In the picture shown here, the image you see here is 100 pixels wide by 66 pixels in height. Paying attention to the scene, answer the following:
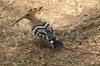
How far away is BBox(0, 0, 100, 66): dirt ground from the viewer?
5086 millimetres

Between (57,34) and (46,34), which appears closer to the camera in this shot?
(46,34)

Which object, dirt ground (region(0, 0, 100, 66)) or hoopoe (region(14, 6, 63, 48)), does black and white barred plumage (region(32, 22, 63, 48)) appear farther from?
dirt ground (region(0, 0, 100, 66))

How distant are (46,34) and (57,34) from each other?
939 millimetres

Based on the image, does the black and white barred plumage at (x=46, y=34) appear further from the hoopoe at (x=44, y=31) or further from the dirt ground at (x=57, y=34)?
the dirt ground at (x=57, y=34)

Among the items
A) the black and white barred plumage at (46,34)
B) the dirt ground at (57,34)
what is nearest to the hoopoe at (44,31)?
the black and white barred plumage at (46,34)

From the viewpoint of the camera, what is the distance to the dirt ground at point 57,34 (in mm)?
5086

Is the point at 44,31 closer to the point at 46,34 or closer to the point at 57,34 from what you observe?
the point at 46,34

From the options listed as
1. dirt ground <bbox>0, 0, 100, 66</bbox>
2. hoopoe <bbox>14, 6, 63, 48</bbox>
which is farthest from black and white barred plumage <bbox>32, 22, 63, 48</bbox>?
dirt ground <bbox>0, 0, 100, 66</bbox>

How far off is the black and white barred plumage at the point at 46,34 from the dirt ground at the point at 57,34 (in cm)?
24

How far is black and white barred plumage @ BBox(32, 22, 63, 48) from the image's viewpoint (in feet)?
16.7

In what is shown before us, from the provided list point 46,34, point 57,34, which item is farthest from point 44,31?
point 57,34

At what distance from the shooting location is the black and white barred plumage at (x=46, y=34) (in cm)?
510

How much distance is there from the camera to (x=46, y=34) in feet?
17.2

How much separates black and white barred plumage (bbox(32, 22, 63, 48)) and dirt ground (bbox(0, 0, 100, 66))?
24 centimetres
